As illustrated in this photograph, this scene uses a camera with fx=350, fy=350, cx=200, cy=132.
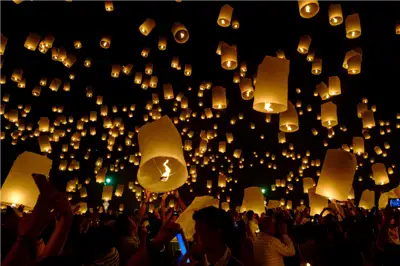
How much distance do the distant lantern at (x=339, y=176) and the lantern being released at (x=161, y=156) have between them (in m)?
1.96

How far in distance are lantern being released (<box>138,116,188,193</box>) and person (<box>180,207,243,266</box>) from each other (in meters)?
0.59

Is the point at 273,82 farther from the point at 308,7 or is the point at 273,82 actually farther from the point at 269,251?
the point at 269,251

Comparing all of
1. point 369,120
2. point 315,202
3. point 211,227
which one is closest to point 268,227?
point 211,227

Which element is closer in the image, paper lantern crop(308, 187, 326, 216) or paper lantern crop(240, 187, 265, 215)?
paper lantern crop(308, 187, 326, 216)

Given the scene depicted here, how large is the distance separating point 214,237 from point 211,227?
0.22 feet

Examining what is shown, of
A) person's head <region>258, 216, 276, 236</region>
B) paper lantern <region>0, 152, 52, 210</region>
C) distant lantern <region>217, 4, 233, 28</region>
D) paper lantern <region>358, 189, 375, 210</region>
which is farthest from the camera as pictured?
paper lantern <region>358, 189, 375, 210</region>

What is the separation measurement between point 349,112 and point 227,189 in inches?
372

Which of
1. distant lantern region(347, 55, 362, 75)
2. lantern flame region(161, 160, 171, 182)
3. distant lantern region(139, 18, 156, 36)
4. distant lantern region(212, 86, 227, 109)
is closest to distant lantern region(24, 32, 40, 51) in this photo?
distant lantern region(139, 18, 156, 36)

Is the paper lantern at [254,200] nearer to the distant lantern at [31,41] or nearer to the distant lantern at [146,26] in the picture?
the distant lantern at [146,26]

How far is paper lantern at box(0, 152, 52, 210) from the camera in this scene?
3637mm

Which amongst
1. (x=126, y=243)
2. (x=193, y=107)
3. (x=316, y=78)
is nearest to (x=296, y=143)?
(x=316, y=78)

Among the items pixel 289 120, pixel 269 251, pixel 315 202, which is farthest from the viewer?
pixel 315 202

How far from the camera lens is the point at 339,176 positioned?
13.4ft

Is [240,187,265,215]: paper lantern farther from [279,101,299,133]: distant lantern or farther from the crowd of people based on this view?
the crowd of people
